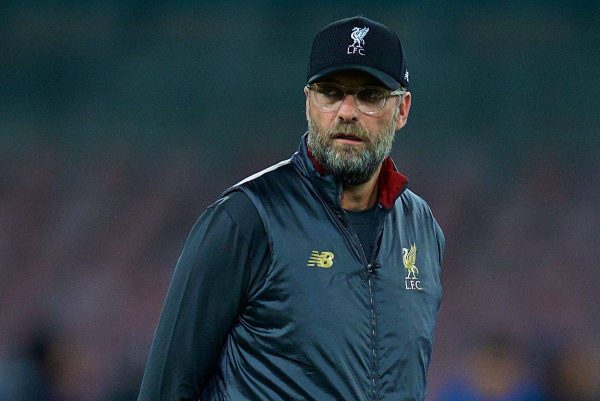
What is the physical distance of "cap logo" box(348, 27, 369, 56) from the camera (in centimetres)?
202

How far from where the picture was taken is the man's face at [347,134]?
6.57ft

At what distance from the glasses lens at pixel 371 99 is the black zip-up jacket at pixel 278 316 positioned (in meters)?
0.22

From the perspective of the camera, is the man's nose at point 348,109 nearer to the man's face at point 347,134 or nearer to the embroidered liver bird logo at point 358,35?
the man's face at point 347,134

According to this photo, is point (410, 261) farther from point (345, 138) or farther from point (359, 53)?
point (359, 53)

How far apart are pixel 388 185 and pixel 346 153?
192mm

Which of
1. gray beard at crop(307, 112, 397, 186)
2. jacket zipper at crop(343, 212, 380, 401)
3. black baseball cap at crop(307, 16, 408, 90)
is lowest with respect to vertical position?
jacket zipper at crop(343, 212, 380, 401)

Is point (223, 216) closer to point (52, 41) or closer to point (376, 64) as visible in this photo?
point (376, 64)

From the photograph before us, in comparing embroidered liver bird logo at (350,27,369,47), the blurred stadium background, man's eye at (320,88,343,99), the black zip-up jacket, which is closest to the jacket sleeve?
the black zip-up jacket

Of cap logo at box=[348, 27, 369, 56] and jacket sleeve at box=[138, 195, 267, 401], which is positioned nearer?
jacket sleeve at box=[138, 195, 267, 401]

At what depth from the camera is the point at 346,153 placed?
79.1 inches

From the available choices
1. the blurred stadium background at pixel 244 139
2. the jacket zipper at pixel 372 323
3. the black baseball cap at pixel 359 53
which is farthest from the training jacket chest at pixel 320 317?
the blurred stadium background at pixel 244 139

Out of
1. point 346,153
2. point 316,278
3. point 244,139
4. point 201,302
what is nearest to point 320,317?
point 316,278

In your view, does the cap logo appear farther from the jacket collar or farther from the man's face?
the jacket collar

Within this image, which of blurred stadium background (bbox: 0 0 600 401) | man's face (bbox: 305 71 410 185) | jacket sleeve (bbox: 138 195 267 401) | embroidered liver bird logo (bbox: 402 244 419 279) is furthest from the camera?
blurred stadium background (bbox: 0 0 600 401)
